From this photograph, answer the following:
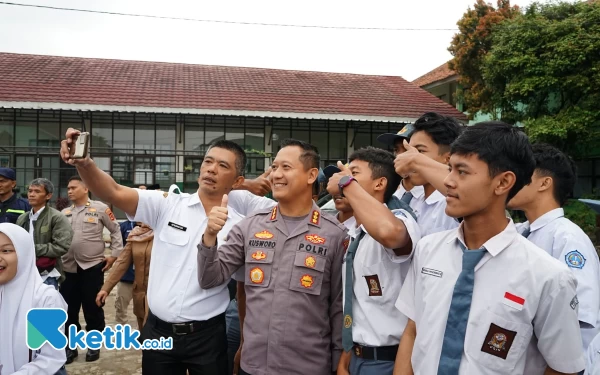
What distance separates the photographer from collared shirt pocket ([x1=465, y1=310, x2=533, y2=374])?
1395 mm

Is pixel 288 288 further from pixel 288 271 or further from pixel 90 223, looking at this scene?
pixel 90 223

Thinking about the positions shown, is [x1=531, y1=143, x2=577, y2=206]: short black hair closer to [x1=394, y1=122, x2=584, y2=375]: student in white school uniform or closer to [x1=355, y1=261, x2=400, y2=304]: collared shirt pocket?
[x1=394, y1=122, x2=584, y2=375]: student in white school uniform

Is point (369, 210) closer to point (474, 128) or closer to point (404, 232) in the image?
point (404, 232)

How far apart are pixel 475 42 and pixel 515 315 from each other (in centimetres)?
1310

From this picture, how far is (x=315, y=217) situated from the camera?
7.27 feet

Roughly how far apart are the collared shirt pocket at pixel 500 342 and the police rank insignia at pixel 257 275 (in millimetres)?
1007

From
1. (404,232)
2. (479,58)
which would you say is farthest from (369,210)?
(479,58)

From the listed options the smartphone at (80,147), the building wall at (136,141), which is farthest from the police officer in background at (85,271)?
the building wall at (136,141)

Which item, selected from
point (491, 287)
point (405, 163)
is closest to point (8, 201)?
point (405, 163)

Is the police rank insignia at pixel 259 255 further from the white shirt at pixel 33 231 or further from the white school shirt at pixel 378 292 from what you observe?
the white shirt at pixel 33 231

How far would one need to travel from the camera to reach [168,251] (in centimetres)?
243

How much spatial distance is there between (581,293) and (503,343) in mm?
866

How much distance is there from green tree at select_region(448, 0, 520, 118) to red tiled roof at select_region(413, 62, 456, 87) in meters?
2.04

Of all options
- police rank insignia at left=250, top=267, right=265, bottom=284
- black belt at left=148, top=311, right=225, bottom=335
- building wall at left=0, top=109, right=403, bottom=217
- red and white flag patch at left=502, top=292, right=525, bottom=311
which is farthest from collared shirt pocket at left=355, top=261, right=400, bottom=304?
building wall at left=0, top=109, right=403, bottom=217
